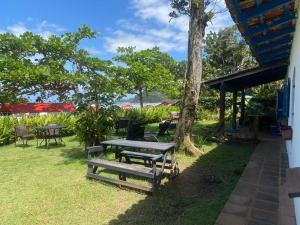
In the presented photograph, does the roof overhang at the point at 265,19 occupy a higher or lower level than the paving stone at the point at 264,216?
higher

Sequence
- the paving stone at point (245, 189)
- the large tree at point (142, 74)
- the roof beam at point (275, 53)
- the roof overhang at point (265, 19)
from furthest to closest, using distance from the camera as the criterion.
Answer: the large tree at point (142, 74) → the roof beam at point (275, 53) → the paving stone at point (245, 189) → the roof overhang at point (265, 19)

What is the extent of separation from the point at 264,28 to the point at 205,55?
1273 inches

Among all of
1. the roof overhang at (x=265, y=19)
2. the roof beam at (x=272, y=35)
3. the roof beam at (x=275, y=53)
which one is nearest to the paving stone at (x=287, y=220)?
the roof overhang at (x=265, y=19)

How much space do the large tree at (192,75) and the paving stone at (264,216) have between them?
448cm

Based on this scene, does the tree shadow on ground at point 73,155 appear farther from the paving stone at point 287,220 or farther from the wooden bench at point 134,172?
the paving stone at point 287,220

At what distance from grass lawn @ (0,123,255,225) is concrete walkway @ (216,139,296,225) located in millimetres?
208

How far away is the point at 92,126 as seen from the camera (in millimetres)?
8844

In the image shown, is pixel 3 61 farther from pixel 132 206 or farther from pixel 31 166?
pixel 132 206

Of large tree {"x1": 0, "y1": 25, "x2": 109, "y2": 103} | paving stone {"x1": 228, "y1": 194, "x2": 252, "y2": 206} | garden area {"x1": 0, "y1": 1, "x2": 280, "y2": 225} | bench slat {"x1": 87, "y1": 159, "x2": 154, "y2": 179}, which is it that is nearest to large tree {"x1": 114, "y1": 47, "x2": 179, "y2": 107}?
garden area {"x1": 0, "y1": 1, "x2": 280, "y2": 225}

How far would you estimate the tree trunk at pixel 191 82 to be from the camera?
8633 mm

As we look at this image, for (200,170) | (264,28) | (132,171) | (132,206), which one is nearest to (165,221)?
(132,206)

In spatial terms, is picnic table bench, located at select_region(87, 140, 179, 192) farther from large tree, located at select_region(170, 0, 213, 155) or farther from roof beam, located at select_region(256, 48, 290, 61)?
roof beam, located at select_region(256, 48, 290, 61)

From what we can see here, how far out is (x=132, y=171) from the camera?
5266 mm

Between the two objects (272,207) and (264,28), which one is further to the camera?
(264,28)
